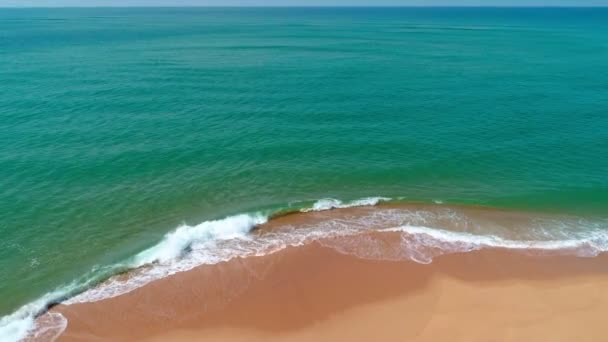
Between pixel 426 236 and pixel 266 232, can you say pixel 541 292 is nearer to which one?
pixel 426 236

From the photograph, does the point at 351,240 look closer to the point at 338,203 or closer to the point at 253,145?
the point at 338,203

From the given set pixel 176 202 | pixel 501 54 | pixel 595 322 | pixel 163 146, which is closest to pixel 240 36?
pixel 501 54

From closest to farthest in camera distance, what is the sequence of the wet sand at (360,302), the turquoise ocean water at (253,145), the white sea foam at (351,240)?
the wet sand at (360,302) < the white sea foam at (351,240) < the turquoise ocean water at (253,145)

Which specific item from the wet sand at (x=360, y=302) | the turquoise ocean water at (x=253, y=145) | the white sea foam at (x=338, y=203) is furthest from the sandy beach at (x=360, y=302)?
the white sea foam at (x=338, y=203)

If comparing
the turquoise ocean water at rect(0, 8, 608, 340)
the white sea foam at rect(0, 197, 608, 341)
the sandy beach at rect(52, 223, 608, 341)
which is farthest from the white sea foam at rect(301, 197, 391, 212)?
Answer: the sandy beach at rect(52, 223, 608, 341)

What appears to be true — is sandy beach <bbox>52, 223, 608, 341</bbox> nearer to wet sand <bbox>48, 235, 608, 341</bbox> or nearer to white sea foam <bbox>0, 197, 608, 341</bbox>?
wet sand <bbox>48, 235, 608, 341</bbox>

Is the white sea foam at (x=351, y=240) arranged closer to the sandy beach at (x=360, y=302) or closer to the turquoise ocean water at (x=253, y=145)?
the sandy beach at (x=360, y=302)

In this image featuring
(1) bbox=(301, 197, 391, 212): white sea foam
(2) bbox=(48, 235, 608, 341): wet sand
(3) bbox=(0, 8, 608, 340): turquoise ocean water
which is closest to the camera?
(2) bbox=(48, 235, 608, 341): wet sand
